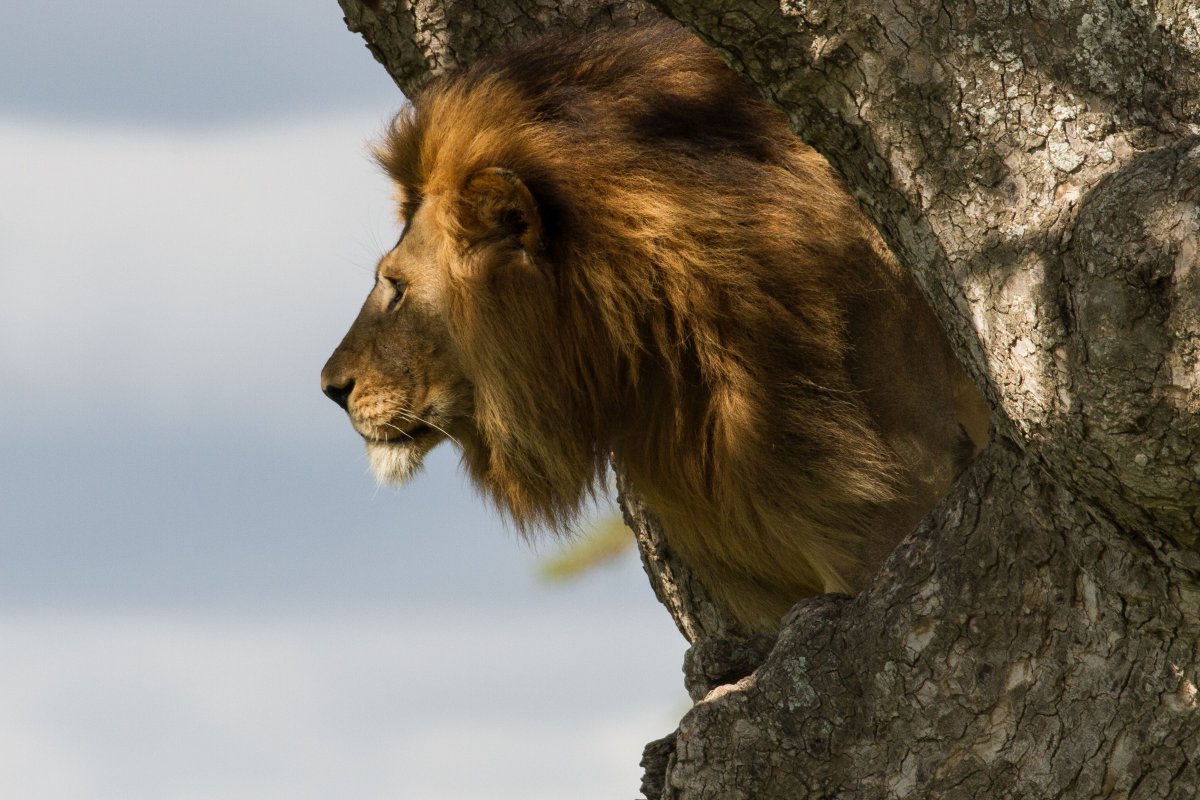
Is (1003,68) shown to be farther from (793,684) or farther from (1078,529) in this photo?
(793,684)

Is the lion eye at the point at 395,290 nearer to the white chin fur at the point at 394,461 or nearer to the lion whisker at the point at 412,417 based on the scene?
the lion whisker at the point at 412,417

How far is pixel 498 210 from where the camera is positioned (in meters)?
3.81

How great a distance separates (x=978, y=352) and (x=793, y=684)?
0.81 m

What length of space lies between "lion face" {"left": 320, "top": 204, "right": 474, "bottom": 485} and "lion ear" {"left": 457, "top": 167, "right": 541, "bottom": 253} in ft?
0.54

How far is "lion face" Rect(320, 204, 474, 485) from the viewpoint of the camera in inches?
159

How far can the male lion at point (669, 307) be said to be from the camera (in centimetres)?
371

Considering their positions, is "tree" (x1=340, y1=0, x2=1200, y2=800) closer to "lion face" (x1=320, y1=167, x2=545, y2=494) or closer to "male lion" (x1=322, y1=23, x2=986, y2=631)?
"male lion" (x1=322, y1=23, x2=986, y2=631)

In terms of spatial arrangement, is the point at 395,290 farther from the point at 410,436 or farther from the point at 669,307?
the point at 669,307

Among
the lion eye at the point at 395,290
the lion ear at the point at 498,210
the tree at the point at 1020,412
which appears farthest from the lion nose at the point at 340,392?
the tree at the point at 1020,412

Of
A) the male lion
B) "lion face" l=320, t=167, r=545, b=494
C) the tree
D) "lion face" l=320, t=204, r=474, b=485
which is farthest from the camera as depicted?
"lion face" l=320, t=204, r=474, b=485

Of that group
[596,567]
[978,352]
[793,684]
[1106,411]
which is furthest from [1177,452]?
[596,567]

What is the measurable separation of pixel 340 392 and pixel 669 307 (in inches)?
39.8

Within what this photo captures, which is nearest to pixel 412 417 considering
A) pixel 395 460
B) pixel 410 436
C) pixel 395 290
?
pixel 410 436

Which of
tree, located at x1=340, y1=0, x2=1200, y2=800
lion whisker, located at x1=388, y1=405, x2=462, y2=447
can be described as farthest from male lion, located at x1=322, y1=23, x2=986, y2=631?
tree, located at x1=340, y1=0, x2=1200, y2=800
